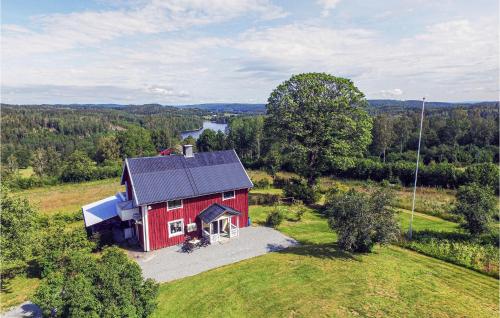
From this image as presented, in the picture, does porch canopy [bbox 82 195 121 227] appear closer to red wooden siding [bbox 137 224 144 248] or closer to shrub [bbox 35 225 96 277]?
red wooden siding [bbox 137 224 144 248]

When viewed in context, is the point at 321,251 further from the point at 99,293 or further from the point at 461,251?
the point at 99,293

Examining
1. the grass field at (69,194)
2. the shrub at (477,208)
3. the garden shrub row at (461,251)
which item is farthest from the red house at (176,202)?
the shrub at (477,208)

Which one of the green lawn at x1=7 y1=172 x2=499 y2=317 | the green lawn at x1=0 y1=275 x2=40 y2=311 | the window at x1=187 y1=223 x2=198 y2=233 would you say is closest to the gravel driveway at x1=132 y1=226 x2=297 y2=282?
the green lawn at x1=7 y1=172 x2=499 y2=317

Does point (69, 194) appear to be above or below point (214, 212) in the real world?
below

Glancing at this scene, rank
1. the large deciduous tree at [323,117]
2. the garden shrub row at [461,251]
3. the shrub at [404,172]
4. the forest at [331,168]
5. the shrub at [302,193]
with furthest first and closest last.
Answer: the forest at [331,168] < the shrub at [404,172] < the shrub at [302,193] < the large deciduous tree at [323,117] < the garden shrub row at [461,251]


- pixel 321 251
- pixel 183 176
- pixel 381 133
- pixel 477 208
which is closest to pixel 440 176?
pixel 477 208

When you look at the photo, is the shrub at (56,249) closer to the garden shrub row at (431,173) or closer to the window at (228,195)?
the window at (228,195)

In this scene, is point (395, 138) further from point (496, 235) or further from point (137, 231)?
point (137, 231)
